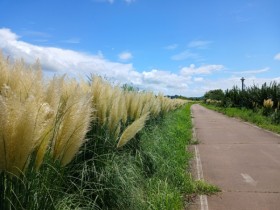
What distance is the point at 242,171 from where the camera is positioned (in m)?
9.64

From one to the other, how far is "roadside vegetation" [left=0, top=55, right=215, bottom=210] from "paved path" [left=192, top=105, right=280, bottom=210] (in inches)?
27.6

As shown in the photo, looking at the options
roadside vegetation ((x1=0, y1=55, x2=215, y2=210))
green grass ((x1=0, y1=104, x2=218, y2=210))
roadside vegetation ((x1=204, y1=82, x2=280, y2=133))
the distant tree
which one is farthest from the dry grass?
the distant tree

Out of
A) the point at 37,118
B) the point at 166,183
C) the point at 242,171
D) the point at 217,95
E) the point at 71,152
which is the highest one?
the point at 217,95

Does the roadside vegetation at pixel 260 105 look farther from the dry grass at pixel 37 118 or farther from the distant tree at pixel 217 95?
the dry grass at pixel 37 118

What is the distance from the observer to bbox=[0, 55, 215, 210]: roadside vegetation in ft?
8.86

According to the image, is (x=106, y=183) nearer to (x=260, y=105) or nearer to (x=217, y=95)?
(x=260, y=105)

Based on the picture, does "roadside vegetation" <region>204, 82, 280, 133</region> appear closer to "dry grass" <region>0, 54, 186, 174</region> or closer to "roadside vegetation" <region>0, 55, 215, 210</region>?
"roadside vegetation" <region>0, 55, 215, 210</region>

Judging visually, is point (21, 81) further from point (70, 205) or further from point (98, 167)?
point (98, 167)

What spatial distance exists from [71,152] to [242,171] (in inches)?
277

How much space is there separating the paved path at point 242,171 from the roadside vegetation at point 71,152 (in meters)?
0.70

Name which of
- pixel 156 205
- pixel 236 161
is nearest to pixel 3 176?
pixel 156 205

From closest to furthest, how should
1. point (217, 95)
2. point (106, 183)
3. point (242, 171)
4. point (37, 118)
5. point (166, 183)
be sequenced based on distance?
1. point (37, 118)
2. point (106, 183)
3. point (166, 183)
4. point (242, 171)
5. point (217, 95)

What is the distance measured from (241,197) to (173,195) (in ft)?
5.41

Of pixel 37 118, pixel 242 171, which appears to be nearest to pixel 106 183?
pixel 37 118
